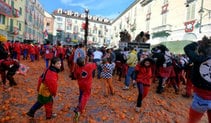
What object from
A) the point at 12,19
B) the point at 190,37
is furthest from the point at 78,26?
the point at 190,37

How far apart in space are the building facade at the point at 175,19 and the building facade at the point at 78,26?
48.2 metres

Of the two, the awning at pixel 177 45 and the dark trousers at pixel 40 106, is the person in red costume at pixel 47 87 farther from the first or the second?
the awning at pixel 177 45

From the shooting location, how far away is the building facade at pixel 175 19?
2670 cm

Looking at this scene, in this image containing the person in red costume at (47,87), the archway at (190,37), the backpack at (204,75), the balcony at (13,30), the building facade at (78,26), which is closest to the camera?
the backpack at (204,75)

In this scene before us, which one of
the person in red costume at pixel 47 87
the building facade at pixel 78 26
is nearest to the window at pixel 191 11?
the person in red costume at pixel 47 87

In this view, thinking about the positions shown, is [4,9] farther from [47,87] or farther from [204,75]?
[204,75]

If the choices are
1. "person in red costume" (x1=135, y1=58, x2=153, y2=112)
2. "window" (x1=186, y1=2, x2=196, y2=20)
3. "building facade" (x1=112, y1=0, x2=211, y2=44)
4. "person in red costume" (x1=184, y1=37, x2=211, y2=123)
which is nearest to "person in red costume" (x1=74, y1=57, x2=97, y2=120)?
"person in red costume" (x1=135, y1=58, x2=153, y2=112)

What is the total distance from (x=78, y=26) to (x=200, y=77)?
3848 inches

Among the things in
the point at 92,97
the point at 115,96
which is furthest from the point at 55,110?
the point at 115,96

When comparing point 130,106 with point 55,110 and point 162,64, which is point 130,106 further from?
point 162,64

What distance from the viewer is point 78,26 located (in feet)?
328

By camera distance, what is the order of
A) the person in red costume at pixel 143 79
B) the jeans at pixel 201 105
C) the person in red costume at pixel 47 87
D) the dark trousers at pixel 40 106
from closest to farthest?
the jeans at pixel 201 105 → the person in red costume at pixel 47 87 → the dark trousers at pixel 40 106 → the person in red costume at pixel 143 79

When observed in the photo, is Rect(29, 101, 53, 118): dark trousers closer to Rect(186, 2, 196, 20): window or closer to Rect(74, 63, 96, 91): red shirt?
Rect(74, 63, 96, 91): red shirt

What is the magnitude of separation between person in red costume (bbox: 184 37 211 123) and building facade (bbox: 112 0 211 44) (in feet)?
75.3
